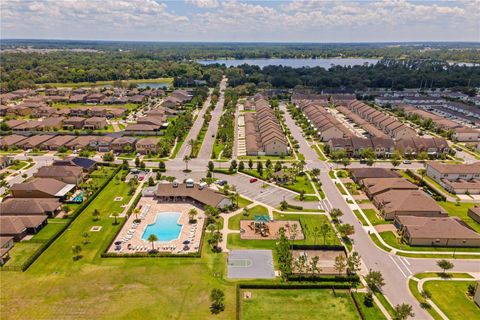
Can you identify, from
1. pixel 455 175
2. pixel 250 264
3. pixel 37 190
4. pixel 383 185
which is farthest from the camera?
pixel 455 175

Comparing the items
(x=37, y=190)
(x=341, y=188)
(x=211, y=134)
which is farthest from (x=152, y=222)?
(x=211, y=134)

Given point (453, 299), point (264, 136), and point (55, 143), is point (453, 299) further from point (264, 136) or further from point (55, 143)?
point (55, 143)

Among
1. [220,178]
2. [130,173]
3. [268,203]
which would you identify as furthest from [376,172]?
[130,173]

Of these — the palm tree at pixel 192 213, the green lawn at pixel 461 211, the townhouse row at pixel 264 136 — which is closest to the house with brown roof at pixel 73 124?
the townhouse row at pixel 264 136

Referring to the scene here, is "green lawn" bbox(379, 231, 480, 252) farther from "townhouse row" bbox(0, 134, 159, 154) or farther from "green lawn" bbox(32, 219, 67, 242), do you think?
"townhouse row" bbox(0, 134, 159, 154)

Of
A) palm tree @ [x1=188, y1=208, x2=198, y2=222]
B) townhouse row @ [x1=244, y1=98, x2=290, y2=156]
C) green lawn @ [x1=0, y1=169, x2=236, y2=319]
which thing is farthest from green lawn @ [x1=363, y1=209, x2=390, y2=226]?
townhouse row @ [x1=244, y1=98, x2=290, y2=156]

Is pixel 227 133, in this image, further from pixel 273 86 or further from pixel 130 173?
pixel 273 86

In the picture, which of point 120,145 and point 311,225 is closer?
point 311,225
